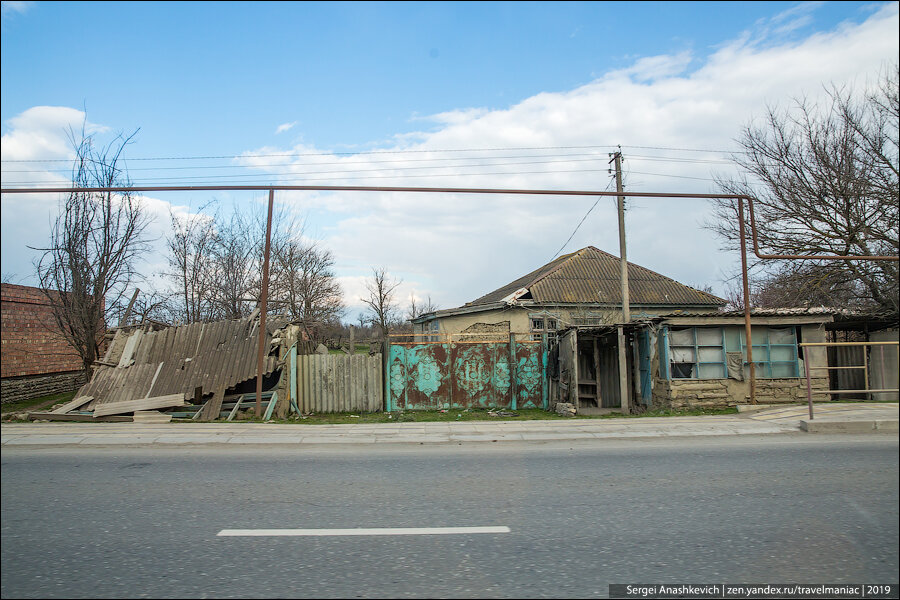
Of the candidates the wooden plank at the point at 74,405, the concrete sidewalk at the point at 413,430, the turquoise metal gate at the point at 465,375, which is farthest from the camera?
the turquoise metal gate at the point at 465,375

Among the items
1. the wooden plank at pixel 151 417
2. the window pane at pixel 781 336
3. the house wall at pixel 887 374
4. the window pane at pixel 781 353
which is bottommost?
the wooden plank at pixel 151 417

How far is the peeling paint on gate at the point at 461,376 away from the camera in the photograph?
1614 centimetres

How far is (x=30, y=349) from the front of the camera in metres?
17.7

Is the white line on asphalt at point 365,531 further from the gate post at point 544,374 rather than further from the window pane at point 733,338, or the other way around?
the window pane at point 733,338

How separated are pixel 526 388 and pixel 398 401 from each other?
12.5 feet

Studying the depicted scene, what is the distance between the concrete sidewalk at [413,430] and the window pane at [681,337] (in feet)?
8.72

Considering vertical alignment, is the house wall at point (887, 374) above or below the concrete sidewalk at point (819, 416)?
above

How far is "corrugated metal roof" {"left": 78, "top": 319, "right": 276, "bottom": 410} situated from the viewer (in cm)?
1405

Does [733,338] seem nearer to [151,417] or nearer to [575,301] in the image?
[575,301]

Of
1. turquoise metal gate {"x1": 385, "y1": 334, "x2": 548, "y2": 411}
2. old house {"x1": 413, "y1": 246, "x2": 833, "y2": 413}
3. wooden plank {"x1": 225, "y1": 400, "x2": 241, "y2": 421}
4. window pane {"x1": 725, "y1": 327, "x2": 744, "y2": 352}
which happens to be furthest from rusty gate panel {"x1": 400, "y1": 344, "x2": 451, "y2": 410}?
window pane {"x1": 725, "y1": 327, "x2": 744, "y2": 352}

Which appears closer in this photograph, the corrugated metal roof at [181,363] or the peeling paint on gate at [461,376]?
the corrugated metal roof at [181,363]

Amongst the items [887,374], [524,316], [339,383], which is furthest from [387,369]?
[887,374]

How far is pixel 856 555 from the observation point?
144 inches

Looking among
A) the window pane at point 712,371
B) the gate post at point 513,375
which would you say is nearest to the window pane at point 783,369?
the window pane at point 712,371
